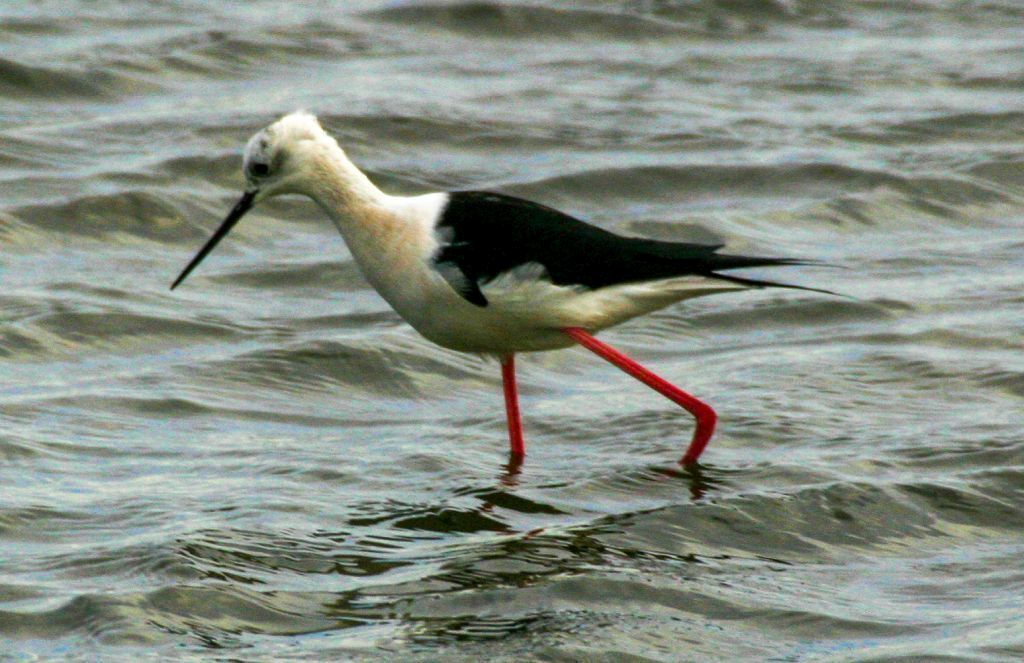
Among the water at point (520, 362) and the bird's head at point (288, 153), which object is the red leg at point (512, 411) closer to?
the water at point (520, 362)

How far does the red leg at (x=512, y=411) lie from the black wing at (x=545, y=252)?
58 cm

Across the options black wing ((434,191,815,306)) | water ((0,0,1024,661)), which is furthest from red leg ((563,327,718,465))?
black wing ((434,191,815,306))

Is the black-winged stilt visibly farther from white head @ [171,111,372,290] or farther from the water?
the water

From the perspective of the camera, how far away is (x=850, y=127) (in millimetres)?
11938

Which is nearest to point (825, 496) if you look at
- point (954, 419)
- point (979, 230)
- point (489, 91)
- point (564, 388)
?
point (954, 419)

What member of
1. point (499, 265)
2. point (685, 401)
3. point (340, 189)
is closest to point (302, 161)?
point (340, 189)

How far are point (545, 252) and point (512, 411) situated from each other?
2.37 ft

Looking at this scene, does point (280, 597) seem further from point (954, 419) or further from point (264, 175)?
point (954, 419)

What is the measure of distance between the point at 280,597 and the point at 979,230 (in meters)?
5.81

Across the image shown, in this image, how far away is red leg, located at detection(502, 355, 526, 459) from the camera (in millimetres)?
6844

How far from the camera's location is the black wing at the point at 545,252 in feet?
21.0

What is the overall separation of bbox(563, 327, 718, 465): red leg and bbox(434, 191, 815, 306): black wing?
257mm

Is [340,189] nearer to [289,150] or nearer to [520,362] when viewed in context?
[289,150]

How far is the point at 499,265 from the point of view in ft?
21.0
